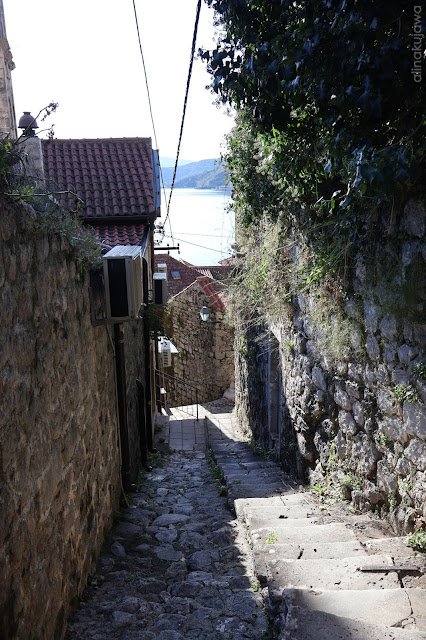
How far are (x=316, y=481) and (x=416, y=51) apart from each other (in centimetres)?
388

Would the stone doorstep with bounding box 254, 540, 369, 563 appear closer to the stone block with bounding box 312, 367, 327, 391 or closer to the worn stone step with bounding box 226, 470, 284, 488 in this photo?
the stone block with bounding box 312, 367, 327, 391

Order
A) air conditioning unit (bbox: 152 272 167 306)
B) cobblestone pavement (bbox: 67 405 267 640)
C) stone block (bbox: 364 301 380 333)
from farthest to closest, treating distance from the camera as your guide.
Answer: air conditioning unit (bbox: 152 272 167 306)
stone block (bbox: 364 301 380 333)
cobblestone pavement (bbox: 67 405 267 640)

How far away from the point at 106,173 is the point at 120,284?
567cm

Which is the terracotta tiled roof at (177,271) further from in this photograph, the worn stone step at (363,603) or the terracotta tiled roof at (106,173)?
the worn stone step at (363,603)

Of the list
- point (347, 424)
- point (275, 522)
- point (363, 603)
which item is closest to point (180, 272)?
point (347, 424)

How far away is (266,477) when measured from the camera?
652cm

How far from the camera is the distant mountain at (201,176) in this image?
7207mm

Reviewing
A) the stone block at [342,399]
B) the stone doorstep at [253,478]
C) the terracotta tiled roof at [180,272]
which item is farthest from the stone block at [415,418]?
the terracotta tiled roof at [180,272]

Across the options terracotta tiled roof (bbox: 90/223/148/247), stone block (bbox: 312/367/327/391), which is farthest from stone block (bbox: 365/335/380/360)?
terracotta tiled roof (bbox: 90/223/148/247)

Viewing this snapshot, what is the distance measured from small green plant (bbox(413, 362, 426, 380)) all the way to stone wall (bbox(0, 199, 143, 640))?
212 centimetres

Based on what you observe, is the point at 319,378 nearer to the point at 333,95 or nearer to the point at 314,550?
the point at 314,550

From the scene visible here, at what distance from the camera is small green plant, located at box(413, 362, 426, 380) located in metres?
3.22

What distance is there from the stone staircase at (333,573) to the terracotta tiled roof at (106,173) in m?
5.33

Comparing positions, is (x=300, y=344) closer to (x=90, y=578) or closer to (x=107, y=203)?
(x=90, y=578)
